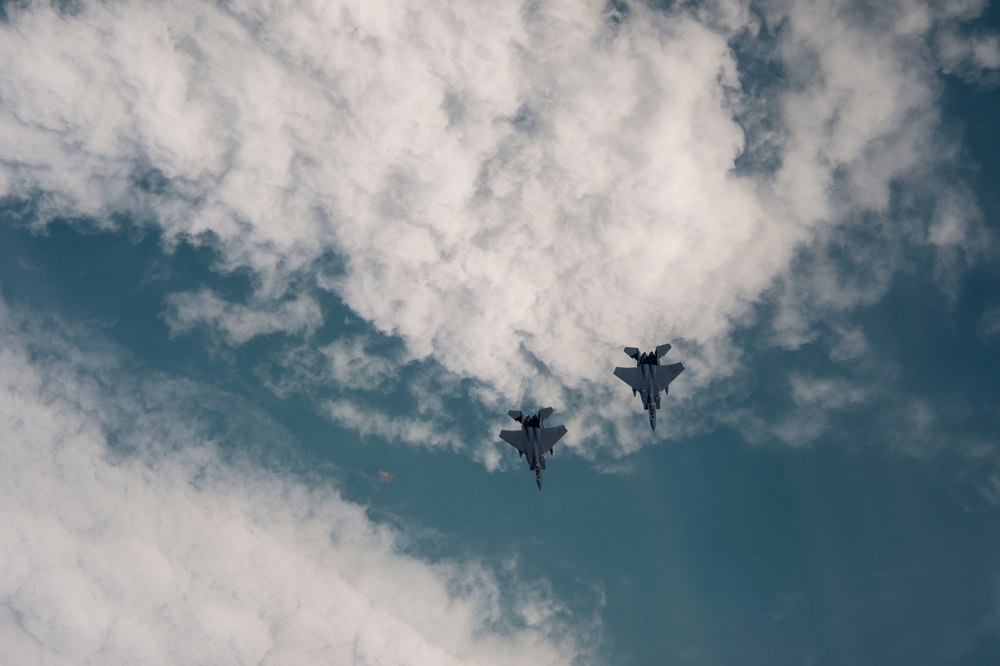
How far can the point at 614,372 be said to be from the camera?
115 m

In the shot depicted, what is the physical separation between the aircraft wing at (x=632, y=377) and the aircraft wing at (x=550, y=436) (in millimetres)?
15716

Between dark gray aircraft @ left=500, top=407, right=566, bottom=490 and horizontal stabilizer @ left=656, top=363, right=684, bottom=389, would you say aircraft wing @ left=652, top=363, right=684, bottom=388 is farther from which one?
dark gray aircraft @ left=500, top=407, right=566, bottom=490

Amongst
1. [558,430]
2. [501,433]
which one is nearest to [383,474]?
[501,433]

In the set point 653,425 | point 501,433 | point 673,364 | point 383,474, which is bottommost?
point 383,474

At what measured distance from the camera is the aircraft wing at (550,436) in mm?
112625

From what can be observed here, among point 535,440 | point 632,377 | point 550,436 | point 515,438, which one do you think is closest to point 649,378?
point 632,377

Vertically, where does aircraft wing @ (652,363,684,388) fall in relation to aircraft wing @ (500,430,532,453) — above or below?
above

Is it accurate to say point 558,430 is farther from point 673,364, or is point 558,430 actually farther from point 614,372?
point 673,364

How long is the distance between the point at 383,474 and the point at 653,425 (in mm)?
63313

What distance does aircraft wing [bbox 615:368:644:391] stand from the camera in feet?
378

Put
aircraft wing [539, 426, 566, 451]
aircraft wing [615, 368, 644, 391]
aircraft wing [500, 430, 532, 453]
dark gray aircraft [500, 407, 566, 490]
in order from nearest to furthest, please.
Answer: dark gray aircraft [500, 407, 566, 490], aircraft wing [539, 426, 566, 451], aircraft wing [500, 430, 532, 453], aircraft wing [615, 368, 644, 391]

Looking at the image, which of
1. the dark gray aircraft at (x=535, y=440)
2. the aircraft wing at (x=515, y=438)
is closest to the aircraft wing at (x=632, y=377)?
the dark gray aircraft at (x=535, y=440)

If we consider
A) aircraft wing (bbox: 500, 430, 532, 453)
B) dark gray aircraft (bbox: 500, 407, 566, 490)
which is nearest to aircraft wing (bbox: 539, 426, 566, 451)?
dark gray aircraft (bbox: 500, 407, 566, 490)

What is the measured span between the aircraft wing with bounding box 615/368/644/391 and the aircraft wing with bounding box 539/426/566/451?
15716 mm
